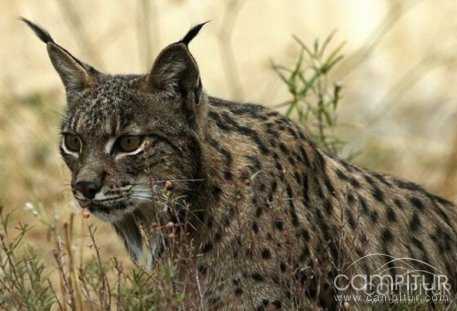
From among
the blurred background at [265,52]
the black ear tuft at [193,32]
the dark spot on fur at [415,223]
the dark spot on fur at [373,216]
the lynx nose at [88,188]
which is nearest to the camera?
the black ear tuft at [193,32]

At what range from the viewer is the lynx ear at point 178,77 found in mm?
6141

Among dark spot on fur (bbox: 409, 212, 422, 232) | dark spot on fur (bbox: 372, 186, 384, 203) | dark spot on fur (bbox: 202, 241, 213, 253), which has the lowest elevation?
dark spot on fur (bbox: 409, 212, 422, 232)

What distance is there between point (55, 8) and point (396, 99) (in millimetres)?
3330

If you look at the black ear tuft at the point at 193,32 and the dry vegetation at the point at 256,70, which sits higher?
the black ear tuft at the point at 193,32

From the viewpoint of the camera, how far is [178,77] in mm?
6238

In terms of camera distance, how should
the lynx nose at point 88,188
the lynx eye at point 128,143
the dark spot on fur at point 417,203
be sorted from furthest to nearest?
the dark spot on fur at point 417,203
the lynx eye at point 128,143
the lynx nose at point 88,188

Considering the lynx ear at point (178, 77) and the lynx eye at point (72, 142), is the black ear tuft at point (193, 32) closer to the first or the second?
the lynx ear at point (178, 77)

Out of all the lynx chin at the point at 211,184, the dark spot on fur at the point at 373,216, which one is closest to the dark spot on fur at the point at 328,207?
the lynx chin at the point at 211,184

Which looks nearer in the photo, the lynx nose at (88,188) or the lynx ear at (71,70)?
the lynx nose at (88,188)

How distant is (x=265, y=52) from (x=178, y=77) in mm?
6138

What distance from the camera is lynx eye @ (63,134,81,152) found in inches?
250

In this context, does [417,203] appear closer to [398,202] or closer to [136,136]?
[398,202]

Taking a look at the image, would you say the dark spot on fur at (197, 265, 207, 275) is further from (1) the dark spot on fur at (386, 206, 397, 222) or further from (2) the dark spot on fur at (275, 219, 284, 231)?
(1) the dark spot on fur at (386, 206, 397, 222)

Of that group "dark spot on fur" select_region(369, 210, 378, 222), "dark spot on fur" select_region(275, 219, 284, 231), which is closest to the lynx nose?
"dark spot on fur" select_region(275, 219, 284, 231)
